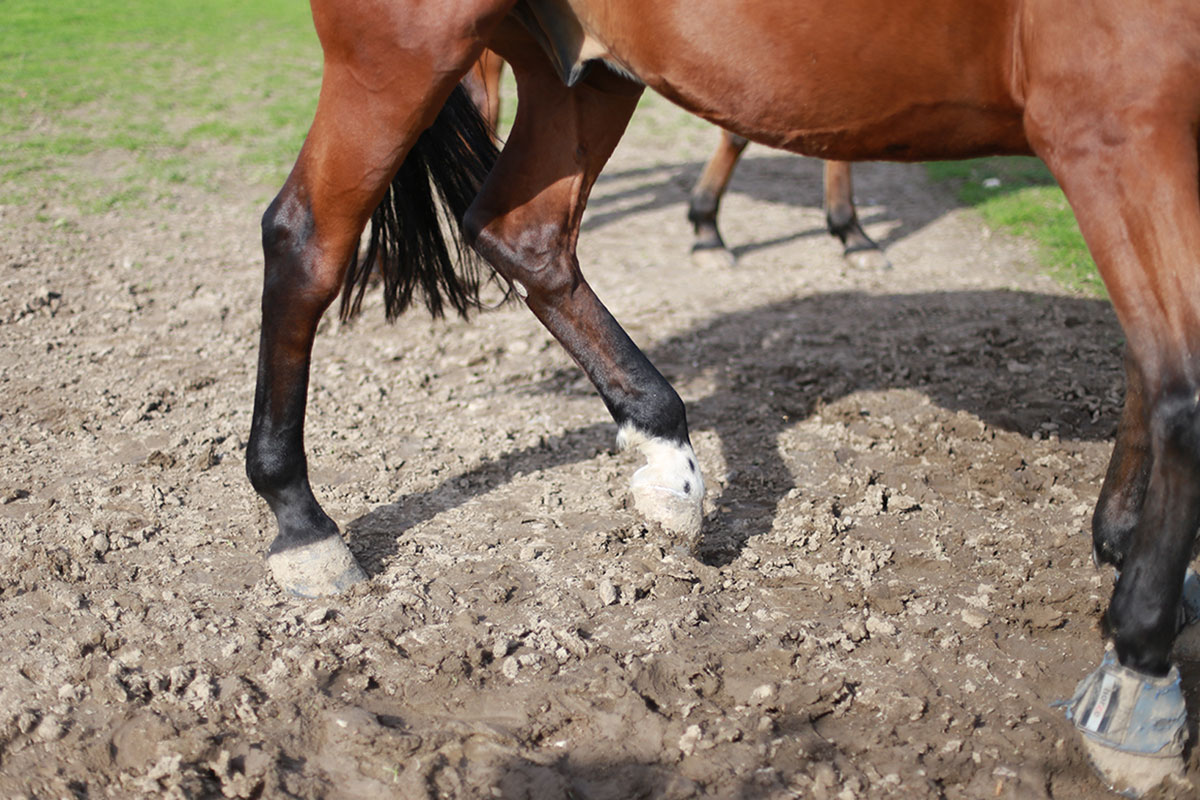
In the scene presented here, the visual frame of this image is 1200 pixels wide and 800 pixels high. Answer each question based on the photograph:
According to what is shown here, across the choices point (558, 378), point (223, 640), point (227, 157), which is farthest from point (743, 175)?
point (223, 640)

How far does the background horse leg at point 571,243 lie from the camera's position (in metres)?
2.95

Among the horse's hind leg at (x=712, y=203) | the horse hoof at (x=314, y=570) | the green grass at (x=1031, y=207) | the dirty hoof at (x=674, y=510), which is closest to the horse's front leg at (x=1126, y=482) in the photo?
the dirty hoof at (x=674, y=510)

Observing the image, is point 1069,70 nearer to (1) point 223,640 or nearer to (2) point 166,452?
(1) point 223,640

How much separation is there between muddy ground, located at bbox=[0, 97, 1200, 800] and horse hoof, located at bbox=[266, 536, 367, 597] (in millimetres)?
53

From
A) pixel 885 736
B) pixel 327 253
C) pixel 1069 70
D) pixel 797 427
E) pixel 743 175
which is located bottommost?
pixel 743 175

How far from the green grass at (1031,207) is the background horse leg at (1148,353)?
3308mm

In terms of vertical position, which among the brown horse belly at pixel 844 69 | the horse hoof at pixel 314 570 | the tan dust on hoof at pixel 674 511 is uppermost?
the brown horse belly at pixel 844 69

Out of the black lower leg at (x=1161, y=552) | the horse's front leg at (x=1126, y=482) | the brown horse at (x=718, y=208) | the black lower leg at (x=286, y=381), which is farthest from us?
the brown horse at (x=718, y=208)

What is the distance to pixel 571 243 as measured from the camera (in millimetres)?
3107

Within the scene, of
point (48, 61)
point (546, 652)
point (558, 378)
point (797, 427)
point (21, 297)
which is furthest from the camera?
point (48, 61)

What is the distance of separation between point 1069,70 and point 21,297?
14.4 ft

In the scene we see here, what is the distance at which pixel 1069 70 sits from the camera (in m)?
2.05

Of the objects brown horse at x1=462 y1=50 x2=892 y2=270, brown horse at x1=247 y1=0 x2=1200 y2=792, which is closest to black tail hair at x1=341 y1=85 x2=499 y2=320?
brown horse at x1=247 y1=0 x2=1200 y2=792

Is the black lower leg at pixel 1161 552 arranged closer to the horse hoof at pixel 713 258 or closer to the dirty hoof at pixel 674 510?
the dirty hoof at pixel 674 510
